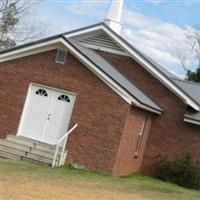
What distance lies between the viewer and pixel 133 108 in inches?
941

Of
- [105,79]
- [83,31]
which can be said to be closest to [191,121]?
[105,79]

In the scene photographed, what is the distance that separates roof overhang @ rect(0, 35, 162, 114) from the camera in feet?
76.4

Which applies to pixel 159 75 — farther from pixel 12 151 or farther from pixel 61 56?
pixel 12 151

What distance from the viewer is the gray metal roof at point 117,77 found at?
23.7 meters

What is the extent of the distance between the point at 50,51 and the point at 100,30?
367cm

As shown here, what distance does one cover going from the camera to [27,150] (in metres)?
23.5

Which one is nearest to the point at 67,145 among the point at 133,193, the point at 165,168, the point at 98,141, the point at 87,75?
the point at 98,141

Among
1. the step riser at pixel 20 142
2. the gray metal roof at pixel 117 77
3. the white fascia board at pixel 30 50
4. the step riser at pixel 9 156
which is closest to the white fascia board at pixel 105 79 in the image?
the gray metal roof at pixel 117 77

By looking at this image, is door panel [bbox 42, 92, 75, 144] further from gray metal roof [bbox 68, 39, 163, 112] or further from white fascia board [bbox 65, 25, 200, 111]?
white fascia board [bbox 65, 25, 200, 111]

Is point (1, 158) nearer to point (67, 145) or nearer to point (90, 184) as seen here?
point (67, 145)

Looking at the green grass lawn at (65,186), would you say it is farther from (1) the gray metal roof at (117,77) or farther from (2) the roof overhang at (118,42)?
(2) the roof overhang at (118,42)

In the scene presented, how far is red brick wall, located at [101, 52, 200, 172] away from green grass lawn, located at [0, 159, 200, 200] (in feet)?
9.45

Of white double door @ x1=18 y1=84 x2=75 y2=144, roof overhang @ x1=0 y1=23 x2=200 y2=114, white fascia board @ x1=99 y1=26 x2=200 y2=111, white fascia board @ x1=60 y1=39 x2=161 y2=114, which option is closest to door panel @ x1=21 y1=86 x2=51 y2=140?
white double door @ x1=18 y1=84 x2=75 y2=144

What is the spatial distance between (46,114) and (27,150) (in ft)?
6.22
